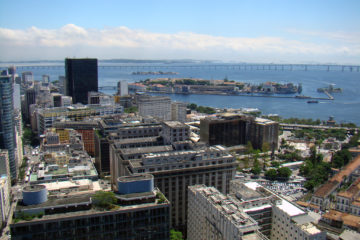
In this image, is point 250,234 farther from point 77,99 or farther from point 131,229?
point 77,99

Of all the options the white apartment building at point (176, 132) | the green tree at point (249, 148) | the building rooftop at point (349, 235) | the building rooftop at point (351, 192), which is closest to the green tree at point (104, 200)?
the white apartment building at point (176, 132)

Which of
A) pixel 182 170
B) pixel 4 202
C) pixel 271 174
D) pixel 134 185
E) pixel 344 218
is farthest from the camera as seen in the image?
pixel 271 174

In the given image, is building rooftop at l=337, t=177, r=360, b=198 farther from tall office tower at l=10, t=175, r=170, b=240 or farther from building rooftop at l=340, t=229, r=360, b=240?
tall office tower at l=10, t=175, r=170, b=240

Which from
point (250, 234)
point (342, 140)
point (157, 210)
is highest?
point (157, 210)

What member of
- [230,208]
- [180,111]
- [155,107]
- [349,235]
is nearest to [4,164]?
[230,208]

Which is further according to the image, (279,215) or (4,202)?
(4,202)

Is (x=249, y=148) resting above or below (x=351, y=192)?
below

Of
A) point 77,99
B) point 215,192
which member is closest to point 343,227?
point 215,192

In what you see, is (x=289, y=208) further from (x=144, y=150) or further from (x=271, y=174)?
(x=271, y=174)
